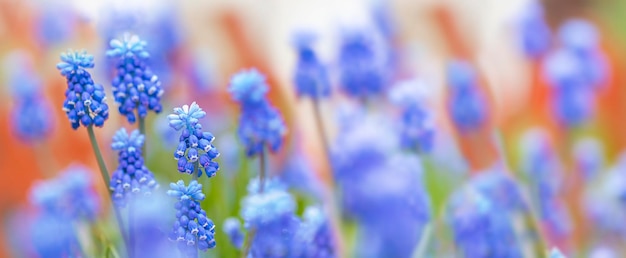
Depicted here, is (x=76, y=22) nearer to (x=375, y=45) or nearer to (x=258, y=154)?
(x=375, y=45)

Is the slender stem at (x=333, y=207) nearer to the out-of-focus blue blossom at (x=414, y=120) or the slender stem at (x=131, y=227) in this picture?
the out-of-focus blue blossom at (x=414, y=120)

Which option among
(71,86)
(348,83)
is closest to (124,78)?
(71,86)

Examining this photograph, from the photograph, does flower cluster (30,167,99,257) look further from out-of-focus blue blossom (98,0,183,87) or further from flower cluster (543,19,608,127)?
flower cluster (543,19,608,127)

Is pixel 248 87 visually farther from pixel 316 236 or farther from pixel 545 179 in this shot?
pixel 545 179

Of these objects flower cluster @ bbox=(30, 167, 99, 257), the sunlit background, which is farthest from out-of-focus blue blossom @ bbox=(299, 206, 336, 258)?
flower cluster @ bbox=(30, 167, 99, 257)

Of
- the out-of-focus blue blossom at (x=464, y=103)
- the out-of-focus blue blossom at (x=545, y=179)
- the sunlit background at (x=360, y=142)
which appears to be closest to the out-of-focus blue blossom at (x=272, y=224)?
the sunlit background at (x=360, y=142)

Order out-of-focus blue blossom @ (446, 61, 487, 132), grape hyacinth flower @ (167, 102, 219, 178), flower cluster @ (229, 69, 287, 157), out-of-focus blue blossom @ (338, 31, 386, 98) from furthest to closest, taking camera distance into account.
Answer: out-of-focus blue blossom @ (446, 61, 487, 132) → out-of-focus blue blossom @ (338, 31, 386, 98) → flower cluster @ (229, 69, 287, 157) → grape hyacinth flower @ (167, 102, 219, 178)
